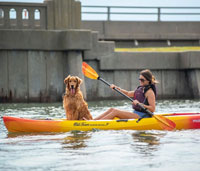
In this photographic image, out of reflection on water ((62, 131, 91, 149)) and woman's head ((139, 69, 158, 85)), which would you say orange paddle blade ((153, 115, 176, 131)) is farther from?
reflection on water ((62, 131, 91, 149))

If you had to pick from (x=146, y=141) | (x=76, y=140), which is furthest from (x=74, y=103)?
(x=146, y=141)

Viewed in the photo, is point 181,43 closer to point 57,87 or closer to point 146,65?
point 146,65

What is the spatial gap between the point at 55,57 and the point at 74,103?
636 cm

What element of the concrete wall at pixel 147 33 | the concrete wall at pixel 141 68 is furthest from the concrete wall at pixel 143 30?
the concrete wall at pixel 141 68

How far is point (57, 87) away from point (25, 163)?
9019 millimetres

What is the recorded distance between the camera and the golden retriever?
919cm

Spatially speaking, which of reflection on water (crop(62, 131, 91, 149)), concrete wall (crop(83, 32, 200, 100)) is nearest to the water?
reflection on water (crop(62, 131, 91, 149))

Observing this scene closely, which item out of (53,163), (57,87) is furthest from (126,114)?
(57,87)

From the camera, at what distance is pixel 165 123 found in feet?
29.8

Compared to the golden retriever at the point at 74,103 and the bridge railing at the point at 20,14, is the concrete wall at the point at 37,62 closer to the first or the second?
the bridge railing at the point at 20,14

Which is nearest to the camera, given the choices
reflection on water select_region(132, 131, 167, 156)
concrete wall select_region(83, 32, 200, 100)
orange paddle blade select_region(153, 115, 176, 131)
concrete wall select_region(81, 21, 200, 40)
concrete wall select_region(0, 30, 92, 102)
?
reflection on water select_region(132, 131, 167, 156)

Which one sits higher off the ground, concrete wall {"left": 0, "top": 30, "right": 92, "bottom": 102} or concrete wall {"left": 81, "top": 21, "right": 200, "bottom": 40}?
concrete wall {"left": 81, "top": 21, "right": 200, "bottom": 40}

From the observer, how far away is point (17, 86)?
48.9 feet

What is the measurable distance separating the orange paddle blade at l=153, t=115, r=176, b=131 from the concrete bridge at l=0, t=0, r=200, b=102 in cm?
620
